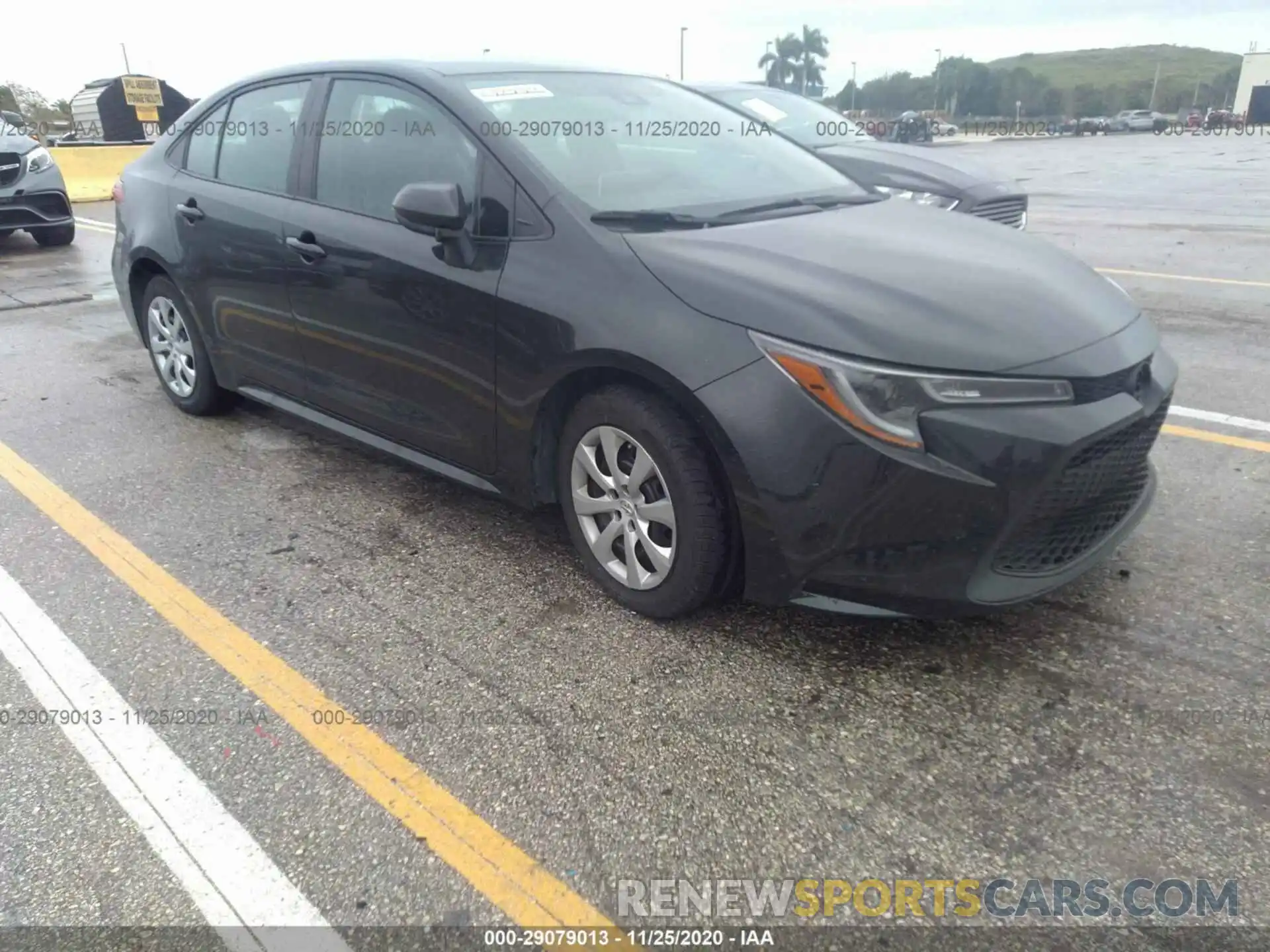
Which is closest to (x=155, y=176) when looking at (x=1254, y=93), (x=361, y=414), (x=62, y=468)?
(x=62, y=468)

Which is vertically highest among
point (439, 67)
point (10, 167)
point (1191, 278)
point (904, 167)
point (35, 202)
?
point (439, 67)

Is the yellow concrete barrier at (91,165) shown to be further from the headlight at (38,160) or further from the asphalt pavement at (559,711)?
the asphalt pavement at (559,711)

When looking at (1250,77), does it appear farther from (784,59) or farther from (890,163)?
(890,163)

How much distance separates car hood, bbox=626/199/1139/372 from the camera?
7.91 feet

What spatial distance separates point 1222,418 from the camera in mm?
4465

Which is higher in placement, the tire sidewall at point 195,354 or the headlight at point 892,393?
the headlight at point 892,393

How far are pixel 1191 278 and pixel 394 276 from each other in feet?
23.1

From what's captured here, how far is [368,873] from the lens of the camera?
6.66 ft

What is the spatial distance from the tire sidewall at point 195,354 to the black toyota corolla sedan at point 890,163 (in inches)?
131

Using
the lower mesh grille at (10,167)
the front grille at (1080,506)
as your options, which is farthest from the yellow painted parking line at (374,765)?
the lower mesh grille at (10,167)

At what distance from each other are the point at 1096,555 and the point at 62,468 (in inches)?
164

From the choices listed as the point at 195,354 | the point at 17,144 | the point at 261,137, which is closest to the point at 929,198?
the point at 261,137

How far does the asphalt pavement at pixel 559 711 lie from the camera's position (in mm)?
2049

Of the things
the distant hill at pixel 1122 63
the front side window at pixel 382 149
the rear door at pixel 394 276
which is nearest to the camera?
the rear door at pixel 394 276
